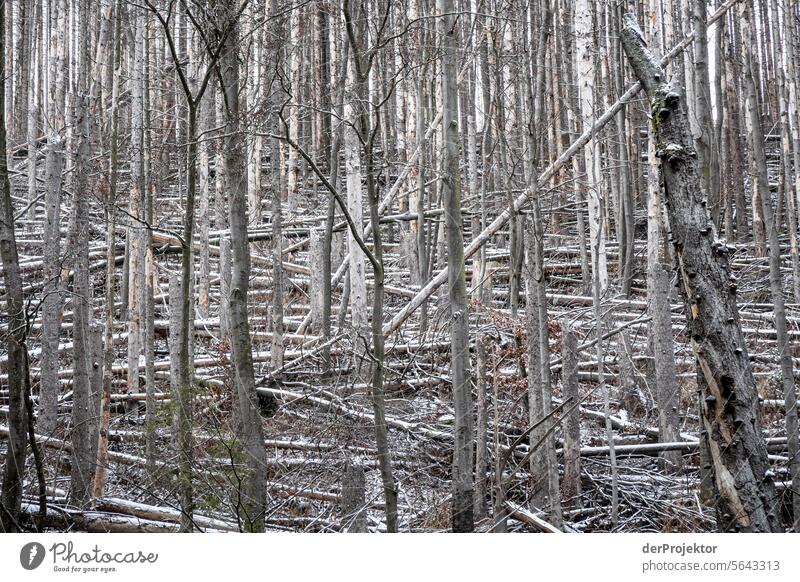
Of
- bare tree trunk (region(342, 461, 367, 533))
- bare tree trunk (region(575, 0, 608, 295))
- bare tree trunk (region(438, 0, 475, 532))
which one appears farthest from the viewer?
bare tree trunk (region(575, 0, 608, 295))

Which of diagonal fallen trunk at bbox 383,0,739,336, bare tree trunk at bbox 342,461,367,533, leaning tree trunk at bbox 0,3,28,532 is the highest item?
diagonal fallen trunk at bbox 383,0,739,336

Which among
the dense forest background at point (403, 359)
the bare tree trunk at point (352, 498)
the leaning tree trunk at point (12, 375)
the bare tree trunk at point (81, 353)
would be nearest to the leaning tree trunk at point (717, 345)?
the dense forest background at point (403, 359)

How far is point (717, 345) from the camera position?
3.60 metres

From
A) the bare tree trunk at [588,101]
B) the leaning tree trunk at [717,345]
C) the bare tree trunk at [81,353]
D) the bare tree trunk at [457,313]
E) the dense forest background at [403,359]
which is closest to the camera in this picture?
the leaning tree trunk at [717,345]

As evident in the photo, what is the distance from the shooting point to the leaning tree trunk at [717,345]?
3580mm

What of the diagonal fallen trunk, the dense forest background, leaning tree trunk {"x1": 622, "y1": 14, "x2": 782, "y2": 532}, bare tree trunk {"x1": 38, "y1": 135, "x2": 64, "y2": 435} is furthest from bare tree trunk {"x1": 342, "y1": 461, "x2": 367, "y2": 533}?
bare tree trunk {"x1": 38, "y1": 135, "x2": 64, "y2": 435}

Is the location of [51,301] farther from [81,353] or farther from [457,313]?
[457,313]

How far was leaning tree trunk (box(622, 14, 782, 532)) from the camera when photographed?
3580 mm

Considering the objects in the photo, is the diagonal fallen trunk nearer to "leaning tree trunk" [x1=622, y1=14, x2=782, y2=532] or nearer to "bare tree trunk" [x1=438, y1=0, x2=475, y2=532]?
"bare tree trunk" [x1=438, y1=0, x2=475, y2=532]

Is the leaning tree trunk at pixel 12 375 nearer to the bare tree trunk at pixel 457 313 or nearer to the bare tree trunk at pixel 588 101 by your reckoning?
the bare tree trunk at pixel 457 313

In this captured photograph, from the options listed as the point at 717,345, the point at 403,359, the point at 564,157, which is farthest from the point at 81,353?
the point at 717,345

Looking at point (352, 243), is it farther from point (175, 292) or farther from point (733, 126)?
point (733, 126)
